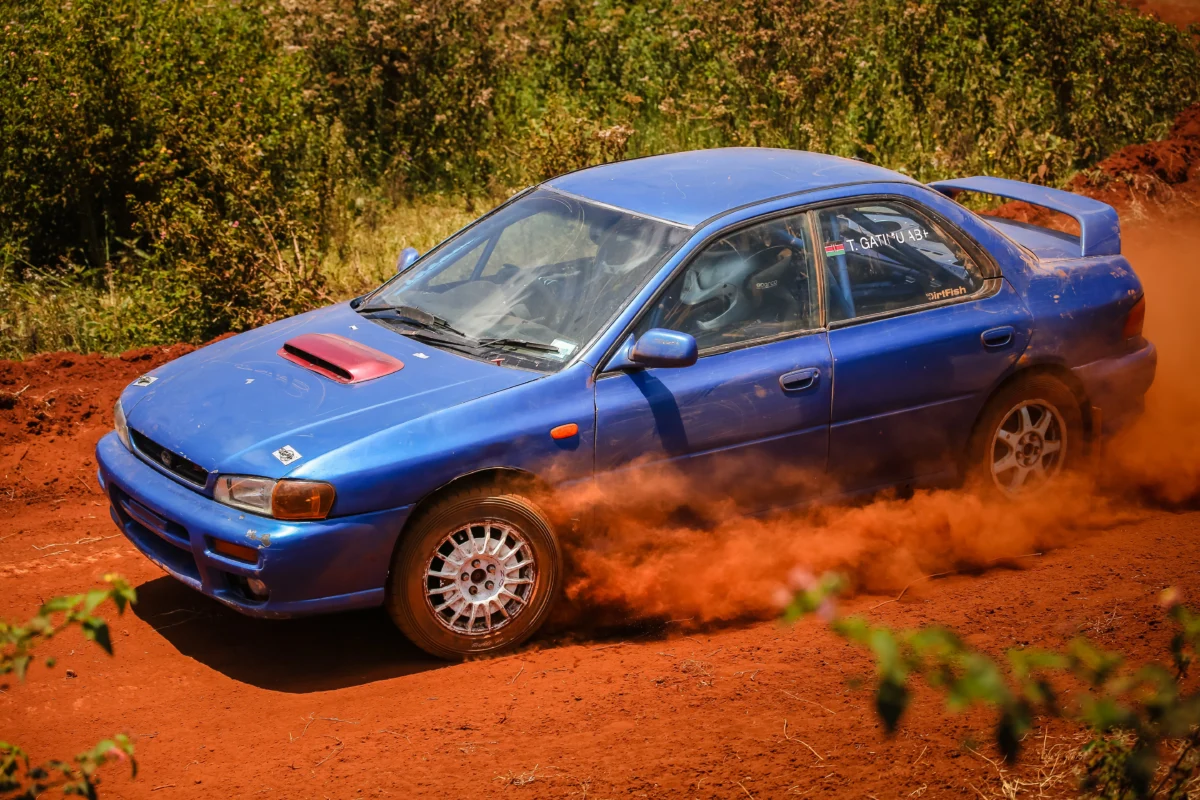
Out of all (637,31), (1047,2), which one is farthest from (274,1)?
(1047,2)

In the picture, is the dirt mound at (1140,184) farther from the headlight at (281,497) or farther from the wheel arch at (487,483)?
the headlight at (281,497)

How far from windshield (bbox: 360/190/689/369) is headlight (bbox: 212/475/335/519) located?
3.42 feet

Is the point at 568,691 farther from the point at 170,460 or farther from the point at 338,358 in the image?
the point at 170,460

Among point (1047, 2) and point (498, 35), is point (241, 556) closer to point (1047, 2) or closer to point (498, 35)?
point (498, 35)

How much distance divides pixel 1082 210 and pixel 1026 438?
1378 millimetres

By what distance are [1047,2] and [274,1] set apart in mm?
8057

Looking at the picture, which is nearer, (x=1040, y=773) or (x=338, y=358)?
(x=1040, y=773)

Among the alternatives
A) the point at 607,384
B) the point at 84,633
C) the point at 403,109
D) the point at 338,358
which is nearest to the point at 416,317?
the point at 338,358

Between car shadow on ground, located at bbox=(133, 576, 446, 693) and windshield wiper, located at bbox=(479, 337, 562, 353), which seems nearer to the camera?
car shadow on ground, located at bbox=(133, 576, 446, 693)

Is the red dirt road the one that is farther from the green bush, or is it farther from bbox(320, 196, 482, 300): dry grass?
bbox(320, 196, 482, 300): dry grass

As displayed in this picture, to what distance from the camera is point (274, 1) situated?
506 inches

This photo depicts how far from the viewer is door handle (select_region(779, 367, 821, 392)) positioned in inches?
214

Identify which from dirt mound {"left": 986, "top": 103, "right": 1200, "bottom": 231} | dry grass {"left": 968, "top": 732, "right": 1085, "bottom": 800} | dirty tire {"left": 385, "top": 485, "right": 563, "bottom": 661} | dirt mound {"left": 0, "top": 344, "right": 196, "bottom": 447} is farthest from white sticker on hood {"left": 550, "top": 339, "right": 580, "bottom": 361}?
dirt mound {"left": 986, "top": 103, "right": 1200, "bottom": 231}

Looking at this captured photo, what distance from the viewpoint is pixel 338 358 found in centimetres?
534
